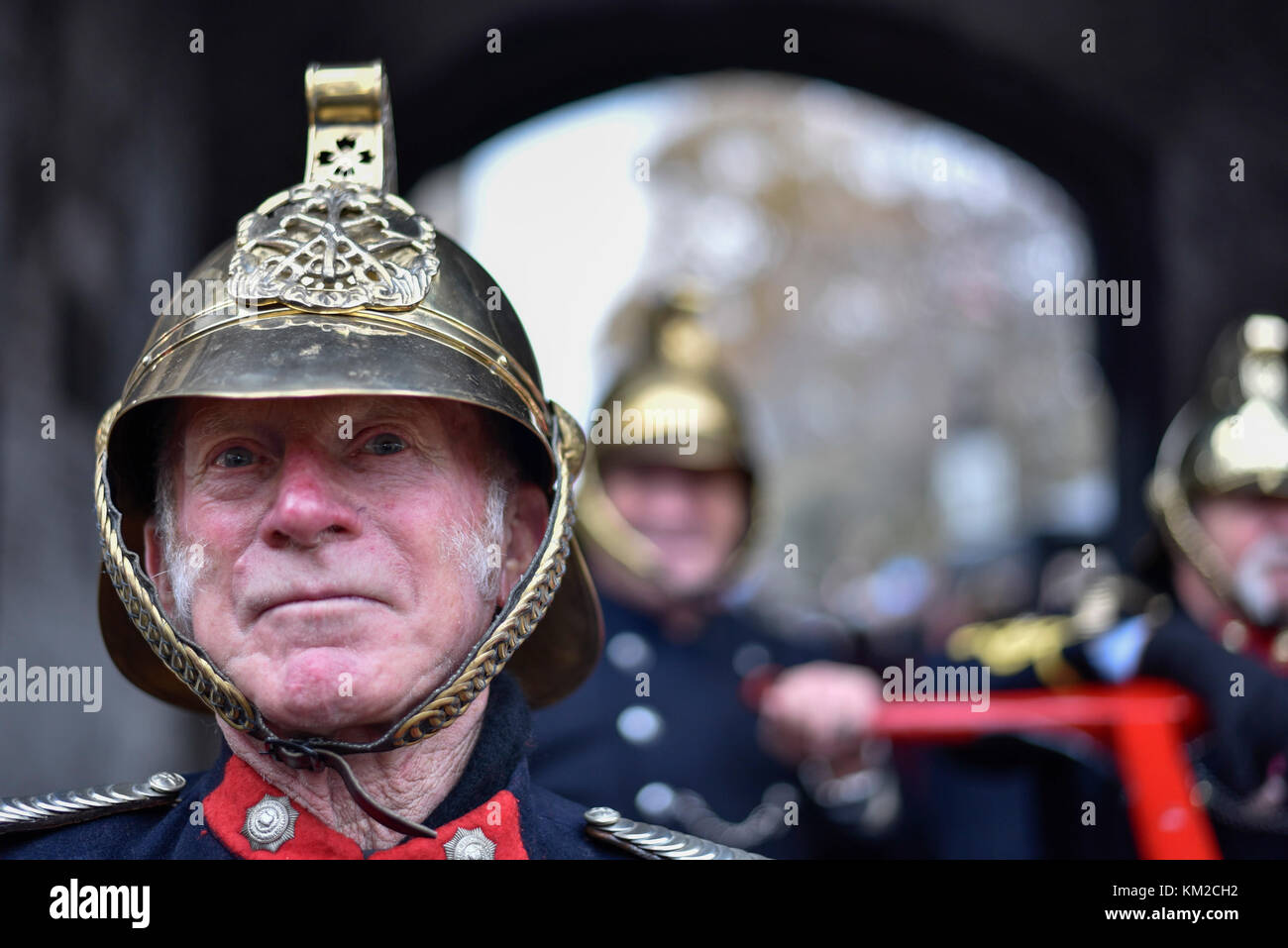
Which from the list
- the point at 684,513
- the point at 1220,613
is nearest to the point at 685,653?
the point at 684,513

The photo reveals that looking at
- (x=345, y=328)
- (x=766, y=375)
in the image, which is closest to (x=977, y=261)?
(x=766, y=375)

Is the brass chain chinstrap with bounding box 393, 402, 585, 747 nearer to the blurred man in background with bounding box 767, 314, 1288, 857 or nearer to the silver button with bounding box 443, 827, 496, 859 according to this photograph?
the silver button with bounding box 443, 827, 496, 859

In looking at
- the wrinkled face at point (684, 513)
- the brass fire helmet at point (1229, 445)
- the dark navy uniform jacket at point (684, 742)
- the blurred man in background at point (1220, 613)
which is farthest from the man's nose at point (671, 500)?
the brass fire helmet at point (1229, 445)

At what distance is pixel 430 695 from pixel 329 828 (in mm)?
246

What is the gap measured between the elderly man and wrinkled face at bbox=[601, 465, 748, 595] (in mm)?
3127

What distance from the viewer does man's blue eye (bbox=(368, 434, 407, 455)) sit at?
2234mm

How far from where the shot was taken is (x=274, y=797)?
2209 millimetres

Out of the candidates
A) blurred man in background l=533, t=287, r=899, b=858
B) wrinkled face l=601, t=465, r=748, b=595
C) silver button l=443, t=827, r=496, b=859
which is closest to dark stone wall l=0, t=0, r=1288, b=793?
blurred man in background l=533, t=287, r=899, b=858

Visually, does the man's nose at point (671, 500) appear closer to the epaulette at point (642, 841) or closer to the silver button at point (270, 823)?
the epaulette at point (642, 841)

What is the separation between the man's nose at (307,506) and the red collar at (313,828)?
0.37 metres

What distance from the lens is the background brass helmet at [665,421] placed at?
5.57 m

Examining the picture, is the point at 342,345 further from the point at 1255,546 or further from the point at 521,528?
the point at 1255,546

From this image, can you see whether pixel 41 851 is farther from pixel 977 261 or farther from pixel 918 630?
pixel 977 261

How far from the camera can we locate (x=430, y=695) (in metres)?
2.17
